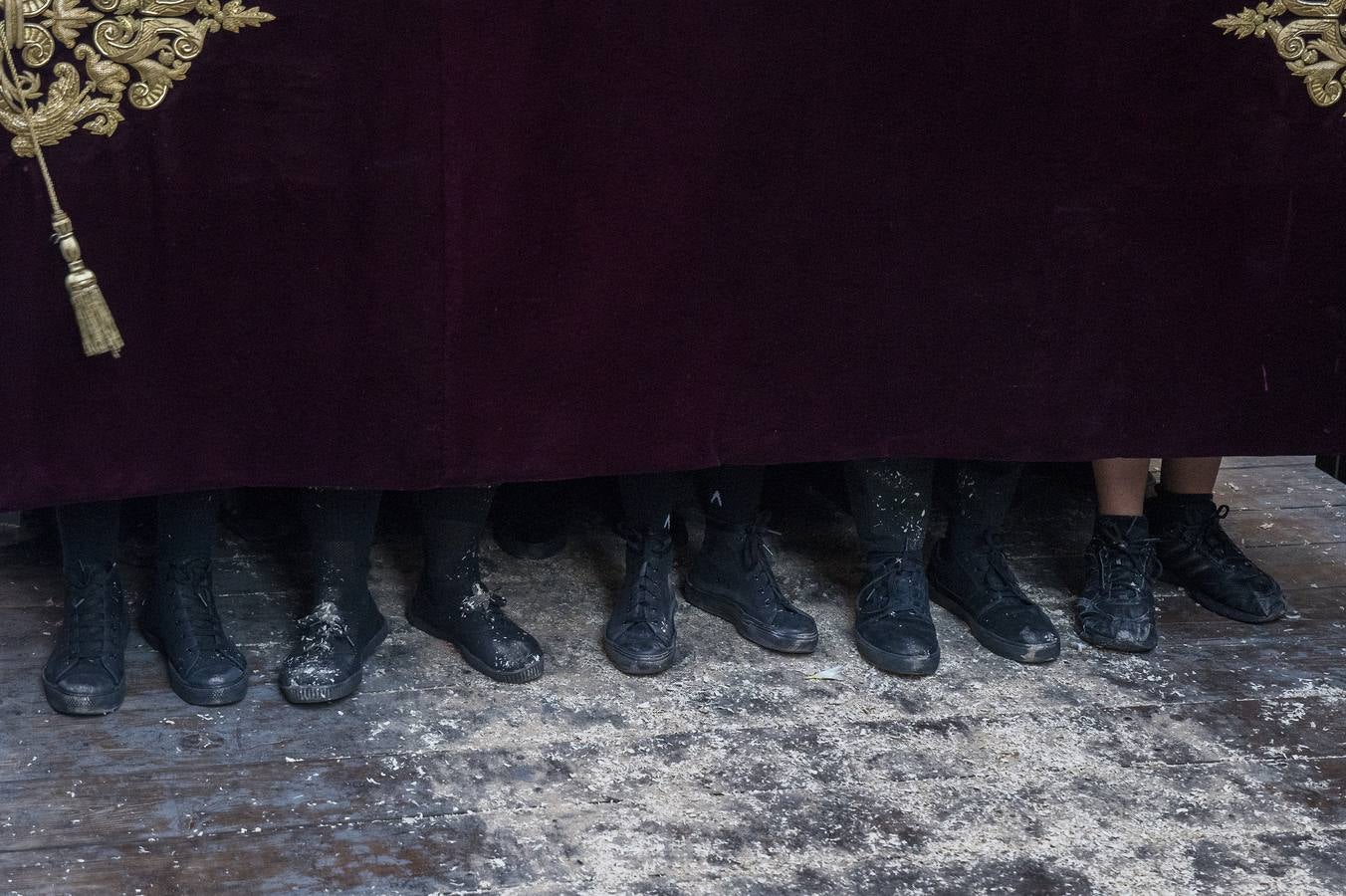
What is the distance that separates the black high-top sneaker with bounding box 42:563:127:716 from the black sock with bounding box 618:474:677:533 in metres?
0.78

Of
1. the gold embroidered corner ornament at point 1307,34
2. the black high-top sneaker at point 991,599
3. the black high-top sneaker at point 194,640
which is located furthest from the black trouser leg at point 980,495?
the black high-top sneaker at point 194,640

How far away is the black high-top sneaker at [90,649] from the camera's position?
2.01m

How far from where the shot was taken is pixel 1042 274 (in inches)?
81.1

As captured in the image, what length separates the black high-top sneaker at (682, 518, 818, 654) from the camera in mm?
2295

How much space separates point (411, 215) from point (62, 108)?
0.42 m

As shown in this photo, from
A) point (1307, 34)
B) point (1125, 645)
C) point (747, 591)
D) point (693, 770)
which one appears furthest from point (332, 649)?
point (1307, 34)

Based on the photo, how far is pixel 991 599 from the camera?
2371 mm

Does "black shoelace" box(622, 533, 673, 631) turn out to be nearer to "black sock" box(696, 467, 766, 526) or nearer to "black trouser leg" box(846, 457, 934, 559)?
"black sock" box(696, 467, 766, 526)

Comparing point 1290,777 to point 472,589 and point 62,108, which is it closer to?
point 472,589

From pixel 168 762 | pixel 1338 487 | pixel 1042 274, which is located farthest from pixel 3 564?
pixel 1338 487

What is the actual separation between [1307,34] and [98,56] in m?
1.59

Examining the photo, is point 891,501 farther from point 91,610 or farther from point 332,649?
point 91,610

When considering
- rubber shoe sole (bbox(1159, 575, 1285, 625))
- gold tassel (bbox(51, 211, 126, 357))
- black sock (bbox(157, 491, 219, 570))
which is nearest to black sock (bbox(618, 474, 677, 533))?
black sock (bbox(157, 491, 219, 570))

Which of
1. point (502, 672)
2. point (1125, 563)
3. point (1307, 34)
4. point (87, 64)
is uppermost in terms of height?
point (1307, 34)
